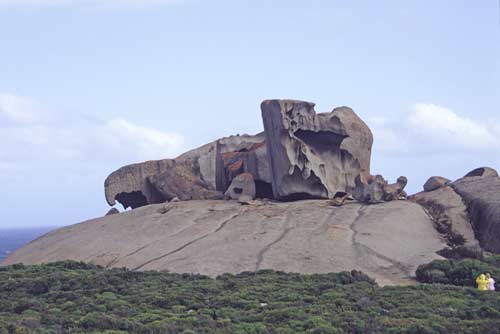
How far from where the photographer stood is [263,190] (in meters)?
40.9

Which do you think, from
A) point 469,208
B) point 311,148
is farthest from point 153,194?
point 469,208

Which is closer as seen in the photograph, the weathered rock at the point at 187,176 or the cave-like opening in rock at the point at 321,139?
the cave-like opening in rock at the point at 321,139

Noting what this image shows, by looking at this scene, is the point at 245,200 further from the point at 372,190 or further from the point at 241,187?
the point at 372,190

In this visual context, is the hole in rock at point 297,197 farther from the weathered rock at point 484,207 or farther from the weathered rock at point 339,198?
the weathered rock at point 484,207

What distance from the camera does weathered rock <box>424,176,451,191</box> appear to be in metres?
42.5

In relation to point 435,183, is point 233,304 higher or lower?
lower

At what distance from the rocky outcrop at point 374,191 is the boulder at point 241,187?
13.5ft

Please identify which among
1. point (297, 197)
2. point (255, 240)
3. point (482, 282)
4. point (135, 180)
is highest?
point (135, 180)

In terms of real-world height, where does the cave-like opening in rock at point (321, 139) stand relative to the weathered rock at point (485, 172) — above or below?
above

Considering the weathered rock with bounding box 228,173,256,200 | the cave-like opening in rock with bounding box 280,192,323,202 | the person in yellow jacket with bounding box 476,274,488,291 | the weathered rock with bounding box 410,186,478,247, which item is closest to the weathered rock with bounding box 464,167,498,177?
the weathered rock with bounding box 410,186,478,247

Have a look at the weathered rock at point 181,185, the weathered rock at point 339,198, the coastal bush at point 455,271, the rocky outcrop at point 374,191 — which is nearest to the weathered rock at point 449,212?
the rocky outcrop at point 374,191

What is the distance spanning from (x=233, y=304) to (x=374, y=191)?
13.1 meters

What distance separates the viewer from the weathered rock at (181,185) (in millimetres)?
41469

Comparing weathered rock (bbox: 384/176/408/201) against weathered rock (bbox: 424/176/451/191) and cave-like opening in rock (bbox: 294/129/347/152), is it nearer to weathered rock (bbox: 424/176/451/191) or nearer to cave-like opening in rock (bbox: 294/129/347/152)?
weathered rock (bbox: 424/176/451/191)
